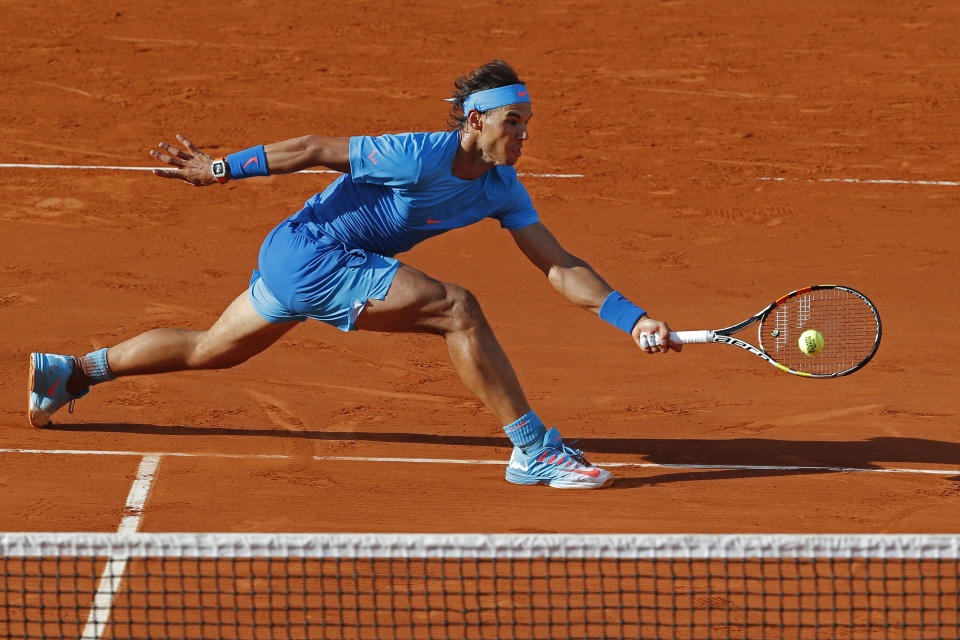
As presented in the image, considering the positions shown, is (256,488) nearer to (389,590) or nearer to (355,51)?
(389,590)

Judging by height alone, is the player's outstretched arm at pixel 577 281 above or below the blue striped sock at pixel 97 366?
above

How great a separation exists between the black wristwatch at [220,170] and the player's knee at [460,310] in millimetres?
1066

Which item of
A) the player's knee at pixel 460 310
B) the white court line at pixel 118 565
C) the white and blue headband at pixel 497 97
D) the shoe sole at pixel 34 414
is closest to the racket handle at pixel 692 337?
the player's knee at pixel 460 310

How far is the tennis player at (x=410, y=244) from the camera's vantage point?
5578 mm

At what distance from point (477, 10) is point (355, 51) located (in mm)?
1958

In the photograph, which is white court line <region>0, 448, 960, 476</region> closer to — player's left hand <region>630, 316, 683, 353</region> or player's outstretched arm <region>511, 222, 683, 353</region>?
player's outstretched arm <region>511, 222, 683, 353</region>

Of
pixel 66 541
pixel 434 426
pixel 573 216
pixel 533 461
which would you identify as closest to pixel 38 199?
pixel 573 216

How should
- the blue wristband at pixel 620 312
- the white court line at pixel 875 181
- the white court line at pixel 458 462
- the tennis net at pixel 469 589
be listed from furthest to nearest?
the white court line at pixel 875 181, the white court line at pixel 458 462, the blue wristband at pixel 620 312, the tennis net at pixel 469 589

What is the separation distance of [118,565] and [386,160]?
2.01 meters

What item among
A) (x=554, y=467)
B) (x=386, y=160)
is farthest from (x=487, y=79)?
(x=554, y=467)

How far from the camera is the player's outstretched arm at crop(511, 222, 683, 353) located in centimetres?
574

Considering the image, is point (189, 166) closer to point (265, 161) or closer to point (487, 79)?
point (265, 161)

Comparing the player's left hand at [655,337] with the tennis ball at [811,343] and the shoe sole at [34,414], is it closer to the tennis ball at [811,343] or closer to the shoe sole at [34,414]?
the tennis ball at [811,343]

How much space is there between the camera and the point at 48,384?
6.26 m
